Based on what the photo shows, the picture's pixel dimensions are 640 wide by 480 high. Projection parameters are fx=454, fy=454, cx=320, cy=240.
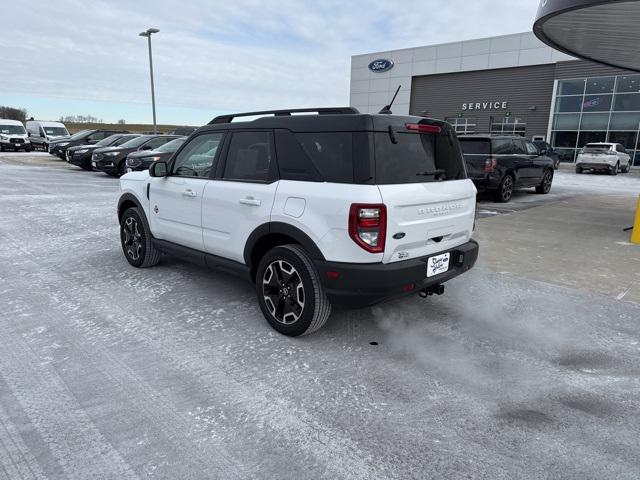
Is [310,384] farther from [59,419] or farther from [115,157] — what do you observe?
[115,157]

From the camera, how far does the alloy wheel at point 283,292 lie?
3617 mm

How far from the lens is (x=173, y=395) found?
288cm

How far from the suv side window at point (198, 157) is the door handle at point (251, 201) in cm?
74

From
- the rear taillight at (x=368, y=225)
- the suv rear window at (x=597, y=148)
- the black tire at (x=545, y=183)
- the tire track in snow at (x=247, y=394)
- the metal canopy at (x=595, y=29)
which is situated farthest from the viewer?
the suv rear window at (x=597, y=148)

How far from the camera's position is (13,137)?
3000cm

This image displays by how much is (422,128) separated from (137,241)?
3709mm

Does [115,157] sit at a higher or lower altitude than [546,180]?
higher

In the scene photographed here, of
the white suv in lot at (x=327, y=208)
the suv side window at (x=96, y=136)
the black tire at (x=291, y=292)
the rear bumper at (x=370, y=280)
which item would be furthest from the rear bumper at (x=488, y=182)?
the suv side window at (x=96, y=136)

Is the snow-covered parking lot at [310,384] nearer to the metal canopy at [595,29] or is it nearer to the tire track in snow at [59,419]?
the tire track in snow at [59,419]

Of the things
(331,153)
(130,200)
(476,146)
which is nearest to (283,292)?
(331,153)

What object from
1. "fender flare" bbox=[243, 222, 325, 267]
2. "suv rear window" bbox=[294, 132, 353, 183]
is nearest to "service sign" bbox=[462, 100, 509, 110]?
"suv rear window" bbox=[294, 132, 353, 183]

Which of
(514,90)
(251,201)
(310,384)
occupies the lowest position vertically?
(310,384)

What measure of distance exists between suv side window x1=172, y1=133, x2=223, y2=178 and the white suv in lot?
20 millimetres

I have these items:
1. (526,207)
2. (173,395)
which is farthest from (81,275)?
(526,207)
